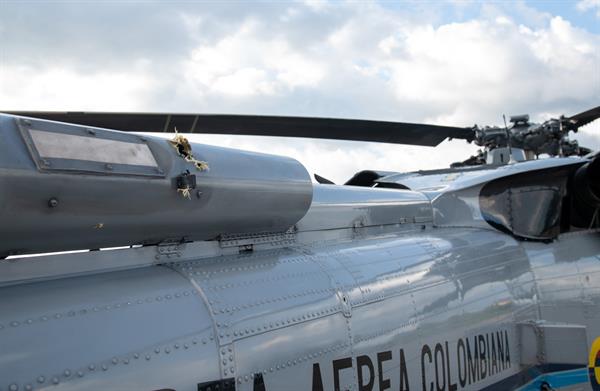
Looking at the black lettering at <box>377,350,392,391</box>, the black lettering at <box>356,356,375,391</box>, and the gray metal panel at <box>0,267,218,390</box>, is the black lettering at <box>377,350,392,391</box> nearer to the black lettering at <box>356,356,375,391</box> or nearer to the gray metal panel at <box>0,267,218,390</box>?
the black lettering at <box>356,356,375,391</box>

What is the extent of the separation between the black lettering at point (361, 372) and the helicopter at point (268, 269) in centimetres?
1

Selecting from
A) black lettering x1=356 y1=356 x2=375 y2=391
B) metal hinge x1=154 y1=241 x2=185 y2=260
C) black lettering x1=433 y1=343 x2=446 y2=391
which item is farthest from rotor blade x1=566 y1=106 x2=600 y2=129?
metal hinge x1=154 y1=241 x2=185 y2=260

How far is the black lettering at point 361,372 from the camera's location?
10.2ft

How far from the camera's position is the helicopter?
232 cm

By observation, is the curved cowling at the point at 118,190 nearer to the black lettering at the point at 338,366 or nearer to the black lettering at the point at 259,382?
the black lettering at the point at 259,382

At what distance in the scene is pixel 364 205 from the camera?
15.3 feet

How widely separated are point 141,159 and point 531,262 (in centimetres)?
379

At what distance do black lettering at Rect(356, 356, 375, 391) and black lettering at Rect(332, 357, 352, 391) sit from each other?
0.25ft

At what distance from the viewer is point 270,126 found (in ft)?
18.7

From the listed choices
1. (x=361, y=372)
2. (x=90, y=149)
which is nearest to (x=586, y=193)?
(x=361, y=372)

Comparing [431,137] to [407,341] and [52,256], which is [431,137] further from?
[52,256]

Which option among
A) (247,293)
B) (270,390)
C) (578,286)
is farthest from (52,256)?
(578,286)

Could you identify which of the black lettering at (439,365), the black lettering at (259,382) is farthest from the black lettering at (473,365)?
the black lettering at (259,382)

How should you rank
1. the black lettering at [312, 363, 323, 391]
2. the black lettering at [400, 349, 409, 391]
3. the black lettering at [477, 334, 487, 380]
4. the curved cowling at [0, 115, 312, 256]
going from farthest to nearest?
the black lettering at [477, 334, 487, 380], the black lettering at [400, 349, 409, 391], the black lettering at [312, 363, 323, 391], the curved cowling at [0, 115, 312, 256]
